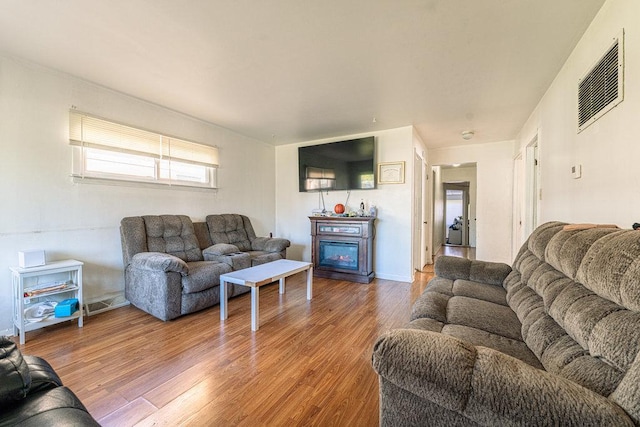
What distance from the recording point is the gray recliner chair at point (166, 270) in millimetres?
2561

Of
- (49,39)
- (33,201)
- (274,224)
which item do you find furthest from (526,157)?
(33,201)

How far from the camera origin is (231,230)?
4125mm

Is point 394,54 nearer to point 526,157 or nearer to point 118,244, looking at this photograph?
point 526,157

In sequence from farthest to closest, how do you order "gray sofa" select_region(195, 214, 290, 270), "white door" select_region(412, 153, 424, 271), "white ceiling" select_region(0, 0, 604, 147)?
"white door" select_region(412, 153, 424, 271)
"gray sofa" select_region(195, 214, 290, 270)
"white ceiling" select_region(0, 0, 604, 147)

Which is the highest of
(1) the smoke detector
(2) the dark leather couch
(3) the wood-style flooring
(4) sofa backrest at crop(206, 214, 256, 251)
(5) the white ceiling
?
(5) the white ceiling

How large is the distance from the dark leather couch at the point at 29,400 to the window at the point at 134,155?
2.50 m

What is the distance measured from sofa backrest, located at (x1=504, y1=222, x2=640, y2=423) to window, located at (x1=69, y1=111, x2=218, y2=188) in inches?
152

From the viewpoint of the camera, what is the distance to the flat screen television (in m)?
4.34

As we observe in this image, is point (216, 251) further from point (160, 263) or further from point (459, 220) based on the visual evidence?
point (459, 220)

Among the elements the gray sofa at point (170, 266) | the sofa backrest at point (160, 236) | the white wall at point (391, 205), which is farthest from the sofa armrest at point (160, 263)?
the white wall at point (391, 205)

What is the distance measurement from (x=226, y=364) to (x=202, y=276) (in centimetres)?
112

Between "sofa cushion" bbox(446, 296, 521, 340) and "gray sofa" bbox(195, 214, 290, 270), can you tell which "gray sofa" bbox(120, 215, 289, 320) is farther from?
"sofa cushion" bbox(446, 296, 521, 340)

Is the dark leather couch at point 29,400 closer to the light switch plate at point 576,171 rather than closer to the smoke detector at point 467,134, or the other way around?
the light switch plate at point 576,171

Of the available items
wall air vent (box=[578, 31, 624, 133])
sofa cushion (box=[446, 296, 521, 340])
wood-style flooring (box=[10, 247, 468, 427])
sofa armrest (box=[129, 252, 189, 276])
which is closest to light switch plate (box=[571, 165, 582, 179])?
wall air vent (box=[578, 31, 624, 133])
